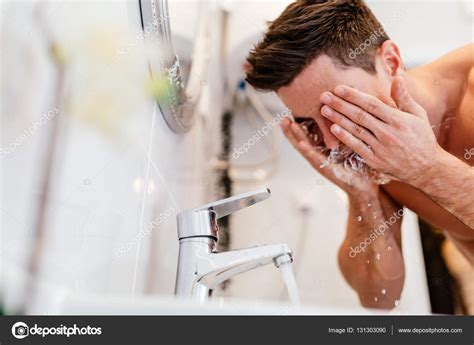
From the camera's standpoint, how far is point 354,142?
664 millimetres

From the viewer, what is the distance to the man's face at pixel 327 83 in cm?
68

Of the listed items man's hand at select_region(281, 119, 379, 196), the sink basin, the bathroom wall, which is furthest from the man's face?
the sink basin

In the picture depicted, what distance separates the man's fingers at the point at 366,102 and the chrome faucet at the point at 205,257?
0.31 m

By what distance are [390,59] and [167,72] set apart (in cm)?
42

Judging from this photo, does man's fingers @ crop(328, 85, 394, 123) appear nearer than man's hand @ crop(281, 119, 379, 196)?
Yes

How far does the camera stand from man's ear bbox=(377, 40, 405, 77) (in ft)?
2.38

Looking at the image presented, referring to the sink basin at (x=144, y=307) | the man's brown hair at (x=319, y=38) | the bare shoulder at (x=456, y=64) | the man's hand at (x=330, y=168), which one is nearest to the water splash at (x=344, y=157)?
the man's hand at (x=330, y=168)

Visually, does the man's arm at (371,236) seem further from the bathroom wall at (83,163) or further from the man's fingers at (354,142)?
the bathroom wall at (83,163)

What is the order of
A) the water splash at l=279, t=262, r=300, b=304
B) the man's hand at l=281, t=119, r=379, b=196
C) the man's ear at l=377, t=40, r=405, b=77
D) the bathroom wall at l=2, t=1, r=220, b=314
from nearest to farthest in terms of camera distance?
the bathroom wall at l=2, t=1, r=220, b=314 < the water splash at l=279, t=262, r=300, b=304 < the man's ear at l=377, t=40, r=405, b=77 < the man's hand at l=281, t=119, r=379, b=196

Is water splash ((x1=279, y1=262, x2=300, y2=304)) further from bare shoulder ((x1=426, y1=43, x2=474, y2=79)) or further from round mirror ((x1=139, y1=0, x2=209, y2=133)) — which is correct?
bare shoulder ((x1=426, y1=43, x2=474, y2=79))

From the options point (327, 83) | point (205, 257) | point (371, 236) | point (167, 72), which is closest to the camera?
point (205, 257)

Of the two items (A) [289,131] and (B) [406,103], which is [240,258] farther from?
(A) [289,131]

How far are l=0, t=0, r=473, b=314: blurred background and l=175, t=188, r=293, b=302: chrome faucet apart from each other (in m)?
0.06

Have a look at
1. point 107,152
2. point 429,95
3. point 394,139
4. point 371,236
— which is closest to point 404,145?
point 394,139
